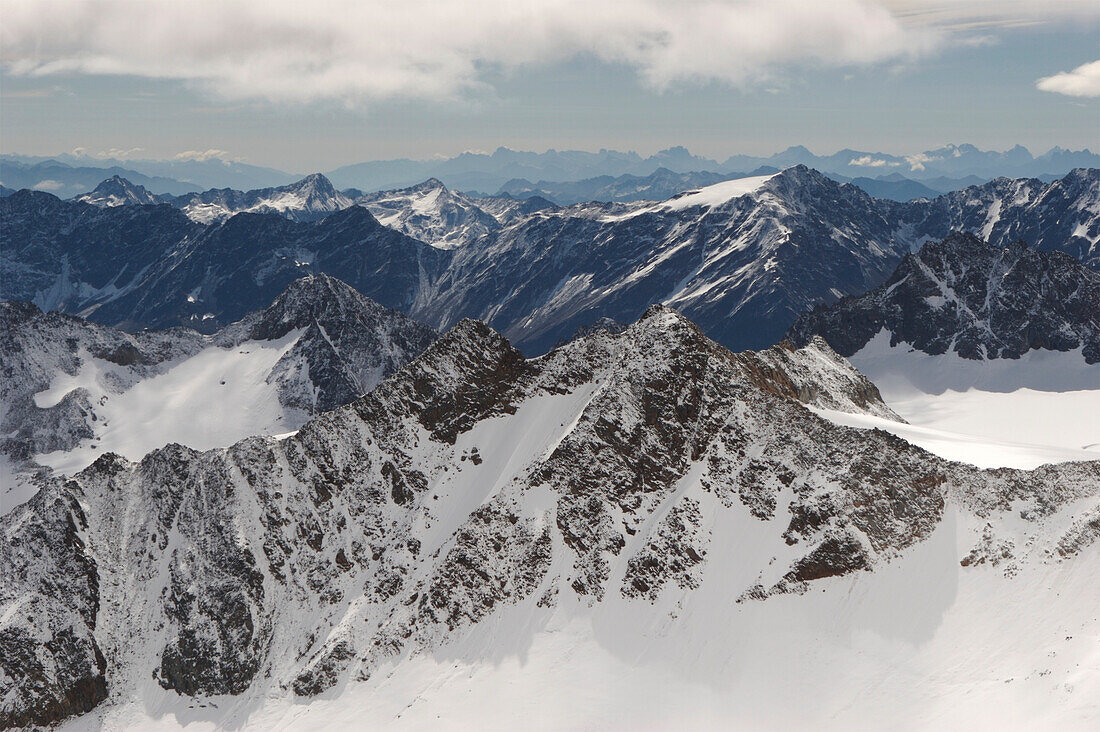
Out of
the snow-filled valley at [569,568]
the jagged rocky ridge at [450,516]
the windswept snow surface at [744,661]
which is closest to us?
the windswept snow surface at [744,661]

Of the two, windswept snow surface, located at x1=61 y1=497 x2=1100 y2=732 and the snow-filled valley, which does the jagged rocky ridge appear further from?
windswept snow surface, located at x1=61 y1=497 x2=1100 y2=732

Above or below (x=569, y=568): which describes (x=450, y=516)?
above

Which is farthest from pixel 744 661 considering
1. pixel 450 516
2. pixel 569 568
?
pixel 450 516

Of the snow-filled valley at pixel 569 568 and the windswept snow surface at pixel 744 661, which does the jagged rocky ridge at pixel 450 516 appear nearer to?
the snow-filled valley at pixel 569 568

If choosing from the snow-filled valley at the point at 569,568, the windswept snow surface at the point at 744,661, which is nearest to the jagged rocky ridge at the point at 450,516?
the snow-filled valley at the point at 569,568

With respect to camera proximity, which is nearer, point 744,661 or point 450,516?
point 744,661

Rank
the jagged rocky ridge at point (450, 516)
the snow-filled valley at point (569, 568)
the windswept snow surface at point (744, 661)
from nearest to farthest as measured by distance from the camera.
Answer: the windswept snow surface at point (744, 661)
the snow-filled valley at point (569, 568)
the jagged rocky ridge at point (450, 516)

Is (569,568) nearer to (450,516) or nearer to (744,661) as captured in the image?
(450,516)

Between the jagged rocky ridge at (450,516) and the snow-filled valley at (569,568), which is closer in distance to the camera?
the snow-filled valley at (569,568)
